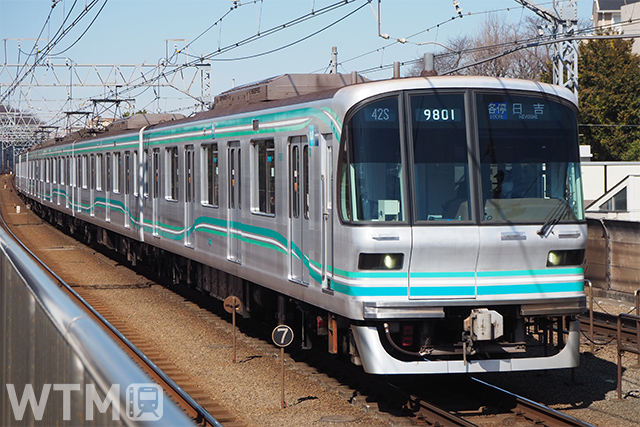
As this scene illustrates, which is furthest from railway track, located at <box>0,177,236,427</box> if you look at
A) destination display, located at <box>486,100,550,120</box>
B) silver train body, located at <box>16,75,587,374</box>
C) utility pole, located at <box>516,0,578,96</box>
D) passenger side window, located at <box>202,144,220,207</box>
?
utility pole, located at <box>516,0,578,96</box>

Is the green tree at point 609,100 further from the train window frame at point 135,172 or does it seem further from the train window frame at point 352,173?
the train window frame at point 352,173

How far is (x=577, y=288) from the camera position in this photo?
319 inches

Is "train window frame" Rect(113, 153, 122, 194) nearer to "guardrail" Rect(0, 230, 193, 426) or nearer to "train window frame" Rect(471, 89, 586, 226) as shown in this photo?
Answer: "train window frame" Rect(471, 89, 586, 226)

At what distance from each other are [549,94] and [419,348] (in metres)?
2.57

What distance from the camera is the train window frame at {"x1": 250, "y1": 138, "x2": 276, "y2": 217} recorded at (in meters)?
10.2

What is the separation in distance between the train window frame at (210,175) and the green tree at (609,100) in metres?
31.9

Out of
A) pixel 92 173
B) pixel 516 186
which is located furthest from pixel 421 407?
pixel 92 173

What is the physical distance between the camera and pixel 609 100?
4197 cm

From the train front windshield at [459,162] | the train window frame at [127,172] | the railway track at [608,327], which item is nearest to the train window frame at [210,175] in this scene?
the train front windshield at [459,162]

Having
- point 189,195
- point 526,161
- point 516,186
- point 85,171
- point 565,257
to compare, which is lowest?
point 565,257

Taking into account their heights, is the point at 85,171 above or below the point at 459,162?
above

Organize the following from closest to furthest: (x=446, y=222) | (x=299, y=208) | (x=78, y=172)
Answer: (x=446, y=222) → (x=299, y=208) → (x=78, y=172)

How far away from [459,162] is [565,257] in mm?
1281

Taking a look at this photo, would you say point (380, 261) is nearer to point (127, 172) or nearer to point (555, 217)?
point (555, 217)
